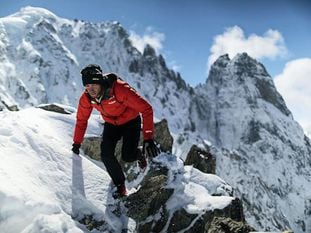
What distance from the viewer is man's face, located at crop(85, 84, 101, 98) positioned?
360 inches

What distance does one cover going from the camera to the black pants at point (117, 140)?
32.0ft

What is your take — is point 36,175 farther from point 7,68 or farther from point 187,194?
point 7,68

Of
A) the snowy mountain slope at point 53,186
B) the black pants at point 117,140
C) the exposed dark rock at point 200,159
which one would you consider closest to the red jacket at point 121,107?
the black pants at point 117,140

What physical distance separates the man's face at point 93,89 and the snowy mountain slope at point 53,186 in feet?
4.69

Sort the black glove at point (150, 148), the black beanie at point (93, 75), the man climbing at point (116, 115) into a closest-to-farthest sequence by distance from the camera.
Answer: the black beanie at point (93, 75), the man climbing at point (116, 115), the black glove at point (150, 148)

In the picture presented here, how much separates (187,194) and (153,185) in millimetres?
690

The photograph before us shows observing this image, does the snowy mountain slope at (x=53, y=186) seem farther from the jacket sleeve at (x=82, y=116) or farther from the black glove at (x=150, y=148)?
the black glove at (x=150, y=148)

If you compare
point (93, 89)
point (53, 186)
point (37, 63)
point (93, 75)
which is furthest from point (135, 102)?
point (37, 63)

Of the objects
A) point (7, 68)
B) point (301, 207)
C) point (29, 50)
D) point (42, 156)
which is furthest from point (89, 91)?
point (301, 207)

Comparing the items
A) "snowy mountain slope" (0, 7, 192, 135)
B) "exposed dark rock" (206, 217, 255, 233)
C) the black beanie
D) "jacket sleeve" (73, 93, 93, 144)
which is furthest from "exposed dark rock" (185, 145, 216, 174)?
"snowy mountain slope" (0, 7, 192, 135)

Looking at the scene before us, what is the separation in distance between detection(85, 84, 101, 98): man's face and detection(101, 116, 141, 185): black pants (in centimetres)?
100

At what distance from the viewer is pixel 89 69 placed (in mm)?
9125

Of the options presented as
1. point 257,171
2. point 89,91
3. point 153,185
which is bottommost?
point 153,185

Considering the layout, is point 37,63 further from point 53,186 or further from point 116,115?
point 53,186
